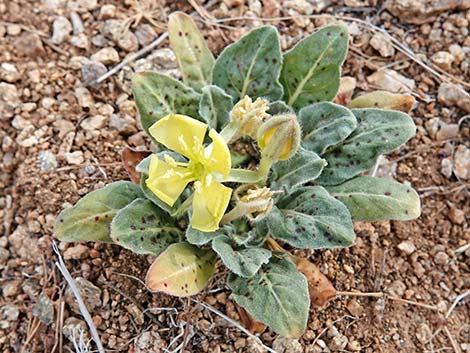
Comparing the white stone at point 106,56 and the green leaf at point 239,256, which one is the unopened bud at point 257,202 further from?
the white stone at point 106,56

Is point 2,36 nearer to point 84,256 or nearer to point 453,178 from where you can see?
point 84,256

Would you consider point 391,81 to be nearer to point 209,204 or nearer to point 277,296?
point 277,296

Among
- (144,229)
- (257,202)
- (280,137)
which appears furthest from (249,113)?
(144,229)

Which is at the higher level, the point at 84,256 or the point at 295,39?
the point at 295,39

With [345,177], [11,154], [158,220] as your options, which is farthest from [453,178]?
[11,154]

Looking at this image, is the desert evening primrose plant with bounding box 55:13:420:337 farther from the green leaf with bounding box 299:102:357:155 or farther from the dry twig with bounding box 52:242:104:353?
the dry twig with bounding box 52:242:104:353

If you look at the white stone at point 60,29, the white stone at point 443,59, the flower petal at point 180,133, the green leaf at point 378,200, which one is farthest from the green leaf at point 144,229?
the white stone at point 443,59

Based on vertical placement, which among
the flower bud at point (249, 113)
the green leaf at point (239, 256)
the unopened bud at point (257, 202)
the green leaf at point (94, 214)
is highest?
the flower bud at point (249, 113)
